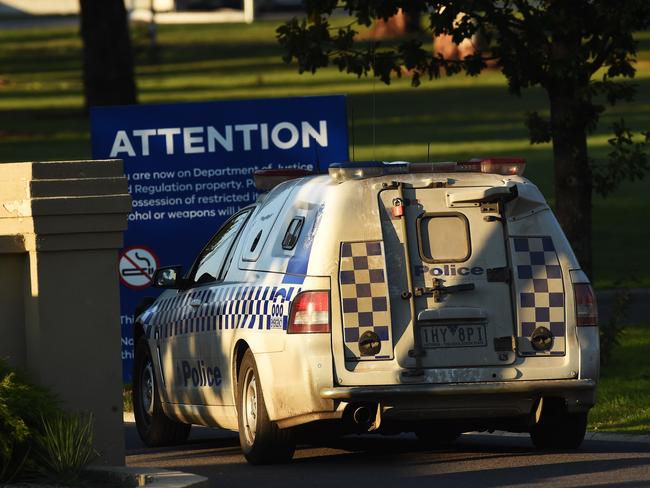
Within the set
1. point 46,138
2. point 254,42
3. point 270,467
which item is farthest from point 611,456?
point 254,42

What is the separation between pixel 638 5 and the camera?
16484 millimetres

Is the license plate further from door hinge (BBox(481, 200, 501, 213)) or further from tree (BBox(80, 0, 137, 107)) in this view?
tree (BBox(80, 0, 137, 107))

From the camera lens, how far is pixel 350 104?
1508 inches

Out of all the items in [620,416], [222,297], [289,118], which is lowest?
[620,416]

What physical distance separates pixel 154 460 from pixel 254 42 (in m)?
71.4

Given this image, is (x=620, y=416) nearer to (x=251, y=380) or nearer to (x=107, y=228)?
(x=251, y=380)

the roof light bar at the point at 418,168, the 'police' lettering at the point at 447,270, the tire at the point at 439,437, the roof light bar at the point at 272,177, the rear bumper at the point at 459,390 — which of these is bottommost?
the tire at the point at 439,437

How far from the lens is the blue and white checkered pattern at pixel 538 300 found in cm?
1118

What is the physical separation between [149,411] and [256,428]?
2.48m

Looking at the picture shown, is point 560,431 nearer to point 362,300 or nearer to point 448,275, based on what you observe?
point 448,275

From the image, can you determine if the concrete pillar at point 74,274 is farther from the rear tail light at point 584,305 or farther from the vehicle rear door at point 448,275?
the rear tail light at point 584,305

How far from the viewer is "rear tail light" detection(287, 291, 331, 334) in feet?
35.9

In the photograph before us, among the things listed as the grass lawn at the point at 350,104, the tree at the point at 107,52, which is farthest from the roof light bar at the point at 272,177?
the tree at the point at 107,52

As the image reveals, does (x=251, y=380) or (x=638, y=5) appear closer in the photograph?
(x=251, y=380)
